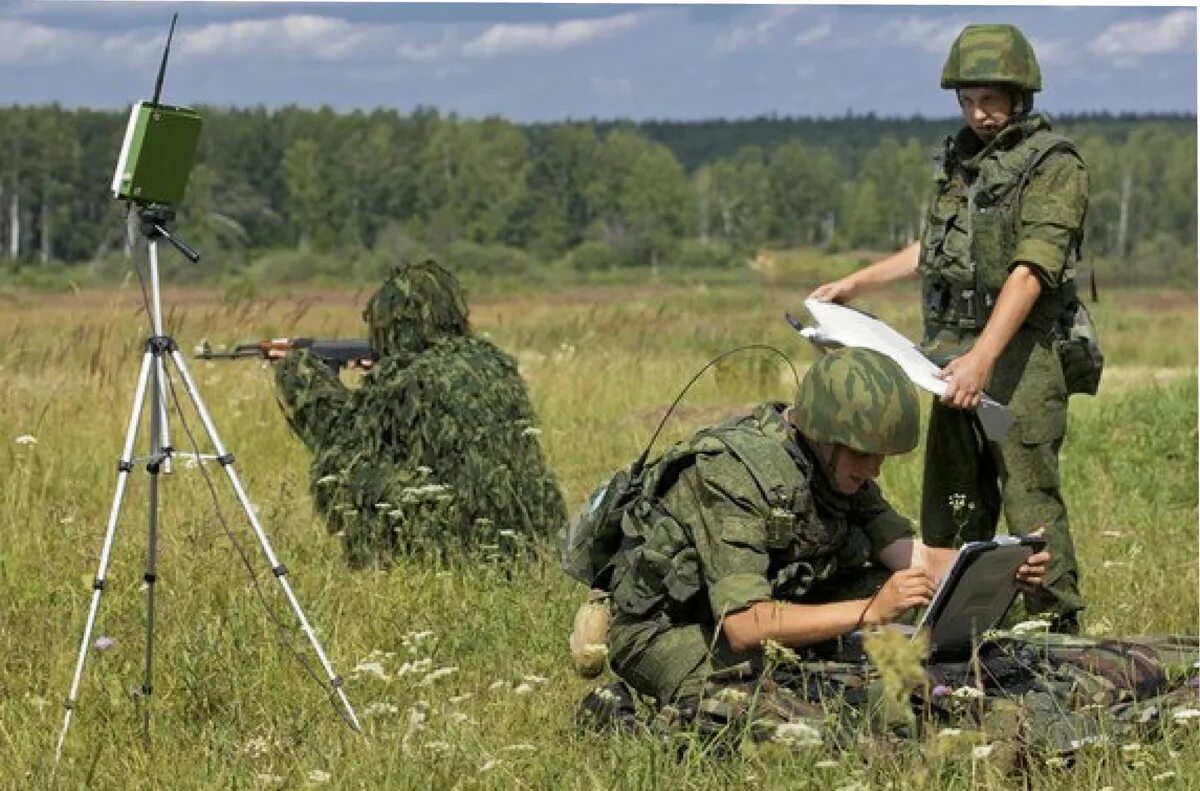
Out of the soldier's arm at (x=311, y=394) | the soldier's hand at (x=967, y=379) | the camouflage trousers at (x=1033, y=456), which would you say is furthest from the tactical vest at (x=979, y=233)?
the soldier's arm at (x=311, y=394)

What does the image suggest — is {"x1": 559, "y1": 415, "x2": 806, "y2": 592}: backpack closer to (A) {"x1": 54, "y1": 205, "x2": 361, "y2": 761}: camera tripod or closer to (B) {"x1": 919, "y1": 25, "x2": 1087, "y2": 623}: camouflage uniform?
(A) {"x1": 54, "y1": 205, "x2": 361, "y2": 761}: camera tripod

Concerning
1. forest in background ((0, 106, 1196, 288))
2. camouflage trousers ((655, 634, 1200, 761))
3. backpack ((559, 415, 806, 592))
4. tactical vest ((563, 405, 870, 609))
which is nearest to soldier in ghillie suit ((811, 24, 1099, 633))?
camouflage trousers ((655, 634, 1200, 761))

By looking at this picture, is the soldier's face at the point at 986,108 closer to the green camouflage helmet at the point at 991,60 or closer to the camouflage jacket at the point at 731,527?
the green camouflage helmet at the point at 991,60

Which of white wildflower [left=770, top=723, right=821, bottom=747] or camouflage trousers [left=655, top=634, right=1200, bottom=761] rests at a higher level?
white wildflower [left=770, top=723, right=821, bottom=747]

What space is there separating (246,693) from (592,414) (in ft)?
22.3

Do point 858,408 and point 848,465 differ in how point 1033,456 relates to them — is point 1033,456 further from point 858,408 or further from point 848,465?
point 858,408

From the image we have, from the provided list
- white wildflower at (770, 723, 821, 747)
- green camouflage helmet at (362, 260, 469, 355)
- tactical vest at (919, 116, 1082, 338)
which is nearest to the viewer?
white wildflower at (770, 723, 821, 747)

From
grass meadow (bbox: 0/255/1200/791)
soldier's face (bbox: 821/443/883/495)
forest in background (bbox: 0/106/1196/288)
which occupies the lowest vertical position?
forest in background (bbox: 0/106/1196/288)

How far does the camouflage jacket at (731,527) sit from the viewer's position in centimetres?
499

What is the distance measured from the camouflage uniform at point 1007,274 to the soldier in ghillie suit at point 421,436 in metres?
1.53

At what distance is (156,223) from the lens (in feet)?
17.8

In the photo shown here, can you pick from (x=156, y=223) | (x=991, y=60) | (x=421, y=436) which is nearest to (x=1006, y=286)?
(x=991, y=60)

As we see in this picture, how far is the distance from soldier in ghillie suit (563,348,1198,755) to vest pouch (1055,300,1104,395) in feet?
4.14

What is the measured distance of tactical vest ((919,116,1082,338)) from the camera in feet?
20.8
